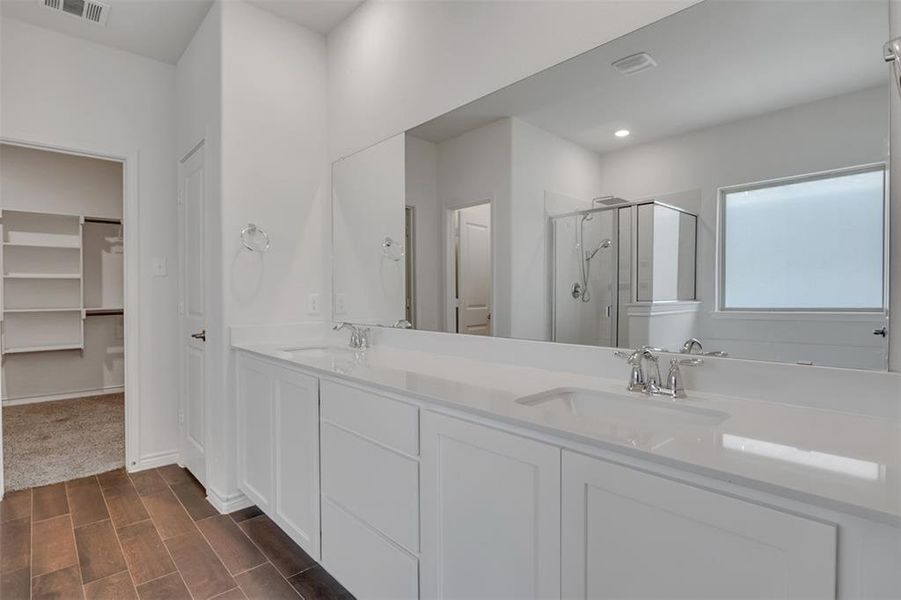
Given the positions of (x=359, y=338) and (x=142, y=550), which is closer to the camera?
(x=142, y=550)

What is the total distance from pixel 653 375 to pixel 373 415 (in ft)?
2.82

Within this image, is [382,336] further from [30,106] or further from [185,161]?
[30,106]

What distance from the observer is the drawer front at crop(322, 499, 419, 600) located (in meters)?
1.38

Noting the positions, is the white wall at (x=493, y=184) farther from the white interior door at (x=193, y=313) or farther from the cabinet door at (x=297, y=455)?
the white interior door at (x=193, y=313)

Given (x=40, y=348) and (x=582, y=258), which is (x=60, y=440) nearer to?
(x=40, y=348)

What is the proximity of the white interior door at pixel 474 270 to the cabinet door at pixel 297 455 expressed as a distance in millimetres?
675

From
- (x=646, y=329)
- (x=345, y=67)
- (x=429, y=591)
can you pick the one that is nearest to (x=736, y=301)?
(x=646, y=329)

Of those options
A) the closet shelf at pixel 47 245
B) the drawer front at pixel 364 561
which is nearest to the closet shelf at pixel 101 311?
the closet shelf at pixel 47 245

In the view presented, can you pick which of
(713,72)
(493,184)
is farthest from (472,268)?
(713,72)

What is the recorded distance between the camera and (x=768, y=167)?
1.19m

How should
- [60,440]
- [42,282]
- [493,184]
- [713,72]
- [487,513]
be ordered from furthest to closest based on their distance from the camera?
[42,282], [60,440], [493,184], [713,72], [487,513]

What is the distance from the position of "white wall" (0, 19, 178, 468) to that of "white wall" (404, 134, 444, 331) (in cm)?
192

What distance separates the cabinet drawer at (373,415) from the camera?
1.34 metres

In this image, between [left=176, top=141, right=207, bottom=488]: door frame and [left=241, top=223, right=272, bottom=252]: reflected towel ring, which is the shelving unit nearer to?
[left=176, top=141, right=207, bottom=488]: door frame
